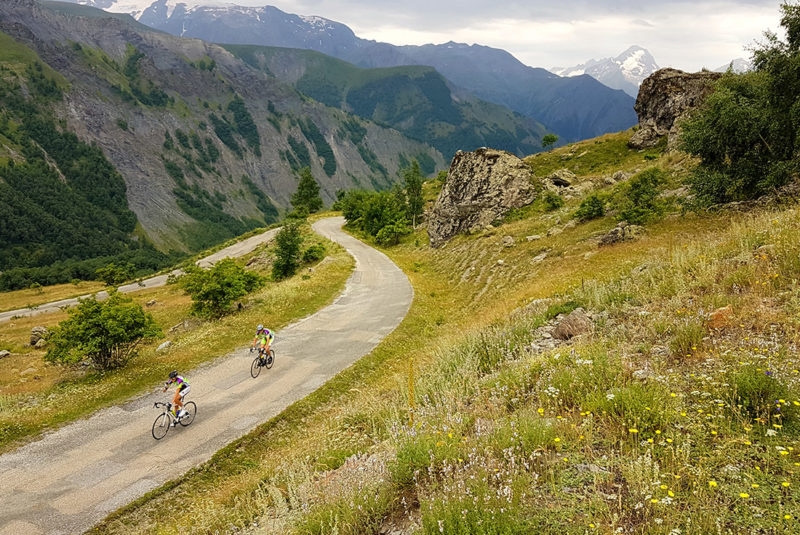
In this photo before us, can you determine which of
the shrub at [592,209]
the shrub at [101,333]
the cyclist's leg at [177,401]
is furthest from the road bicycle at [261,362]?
the shrub at [592,209]

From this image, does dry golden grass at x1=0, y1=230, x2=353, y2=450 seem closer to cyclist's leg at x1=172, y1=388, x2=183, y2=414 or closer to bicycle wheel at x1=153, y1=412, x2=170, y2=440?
bicycle wheel at x1=153, y1=412, x2=170, y2=440

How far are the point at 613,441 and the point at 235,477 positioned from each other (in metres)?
10.3

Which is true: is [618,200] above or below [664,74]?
below

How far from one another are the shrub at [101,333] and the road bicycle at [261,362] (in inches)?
230

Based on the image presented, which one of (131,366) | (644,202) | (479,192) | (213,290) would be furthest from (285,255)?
(644,202)

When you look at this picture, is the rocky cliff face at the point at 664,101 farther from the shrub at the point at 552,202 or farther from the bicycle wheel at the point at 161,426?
the bicycle wheel at the point at 161,426

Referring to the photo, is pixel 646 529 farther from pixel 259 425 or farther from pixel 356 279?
pixel 356 279

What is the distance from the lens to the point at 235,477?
11.0 m

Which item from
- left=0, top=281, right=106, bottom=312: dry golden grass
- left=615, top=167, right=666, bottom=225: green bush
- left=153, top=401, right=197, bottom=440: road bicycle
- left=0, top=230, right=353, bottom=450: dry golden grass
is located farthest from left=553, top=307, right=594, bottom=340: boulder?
left=0, top=281, right=106, bottom=312: dry golden grass

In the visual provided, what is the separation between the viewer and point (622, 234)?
20984mm

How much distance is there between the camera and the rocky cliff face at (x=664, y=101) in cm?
4273

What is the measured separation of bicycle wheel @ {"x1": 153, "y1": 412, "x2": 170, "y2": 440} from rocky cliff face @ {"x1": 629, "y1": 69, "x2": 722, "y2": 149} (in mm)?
49697

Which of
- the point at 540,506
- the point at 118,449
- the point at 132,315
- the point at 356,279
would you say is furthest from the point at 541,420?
the point at 356,279

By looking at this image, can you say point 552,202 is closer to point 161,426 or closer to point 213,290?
point 213,290
